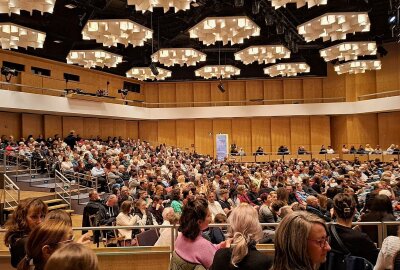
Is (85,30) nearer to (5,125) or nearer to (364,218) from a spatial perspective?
(364,218)

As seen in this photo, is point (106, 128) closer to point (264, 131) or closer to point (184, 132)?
point (184, 132)

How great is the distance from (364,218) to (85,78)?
22351mm

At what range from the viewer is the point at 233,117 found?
27.7 metres

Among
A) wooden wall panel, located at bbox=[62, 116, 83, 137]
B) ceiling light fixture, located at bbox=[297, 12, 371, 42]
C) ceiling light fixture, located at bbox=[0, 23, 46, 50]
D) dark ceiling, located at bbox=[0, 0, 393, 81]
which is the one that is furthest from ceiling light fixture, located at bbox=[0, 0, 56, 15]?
wooden wall panel, located at bbox=[62, 116, 83, 137]

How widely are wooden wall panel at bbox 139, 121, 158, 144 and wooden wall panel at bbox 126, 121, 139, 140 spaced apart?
0.30 m

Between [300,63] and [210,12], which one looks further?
[300,63]

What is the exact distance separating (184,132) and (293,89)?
27.5 ft

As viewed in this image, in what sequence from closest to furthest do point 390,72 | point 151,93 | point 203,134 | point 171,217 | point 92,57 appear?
point 171,217 < point 92,57 < point 390,72 < point 203,134 < point 151,93

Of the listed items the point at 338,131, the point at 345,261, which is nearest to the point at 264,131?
the point at 338,131

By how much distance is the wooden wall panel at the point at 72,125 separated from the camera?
23141 mm

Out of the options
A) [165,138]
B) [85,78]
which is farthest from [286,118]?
[85,78]

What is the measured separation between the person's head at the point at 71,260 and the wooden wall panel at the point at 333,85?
27.5 meters

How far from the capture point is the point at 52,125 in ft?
73.2

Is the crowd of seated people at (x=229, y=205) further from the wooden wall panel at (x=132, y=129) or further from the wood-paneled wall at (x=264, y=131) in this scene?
the wood-paneled wall at (x=264, y=131)
